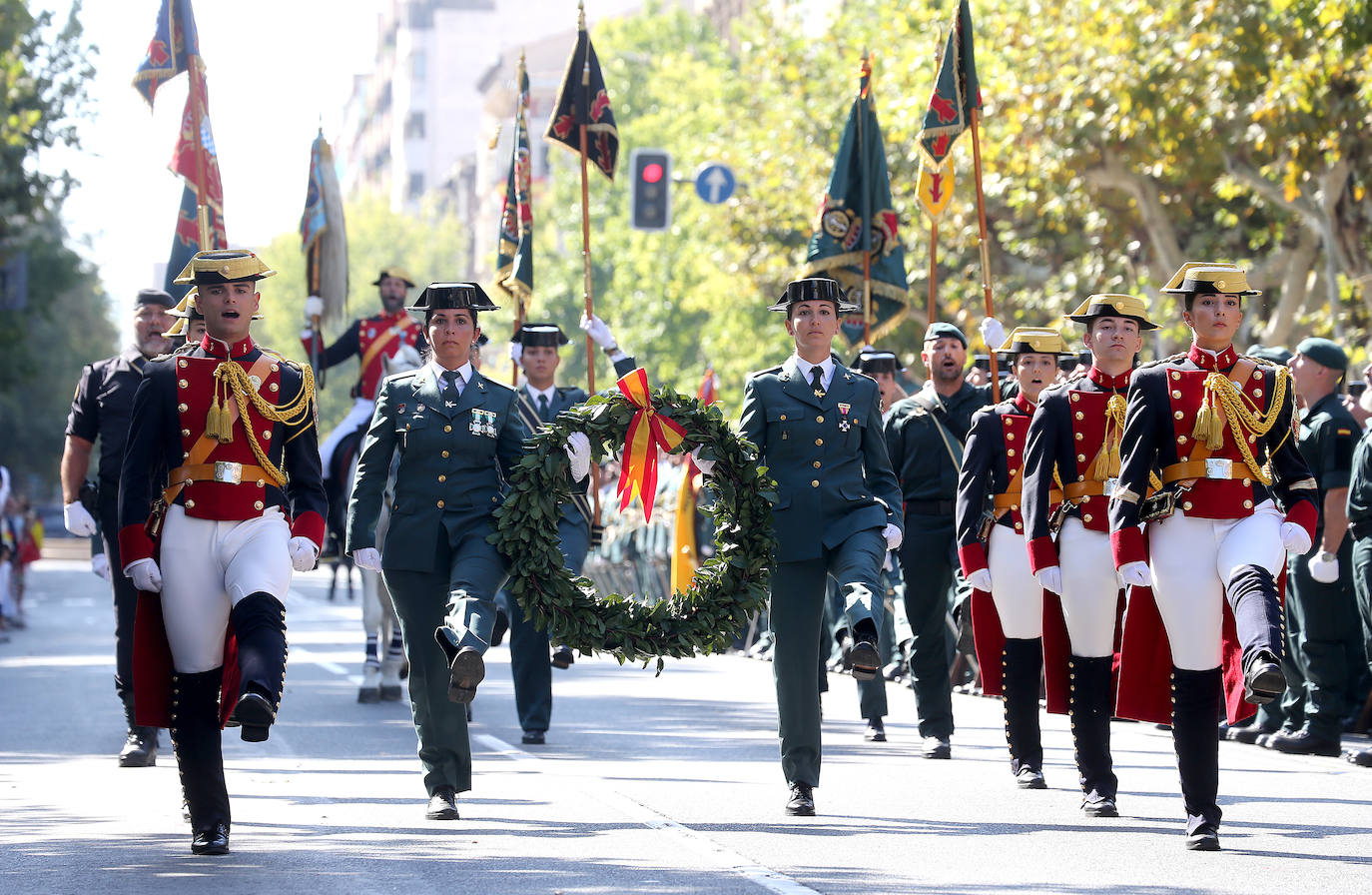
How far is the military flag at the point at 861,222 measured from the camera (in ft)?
55.4

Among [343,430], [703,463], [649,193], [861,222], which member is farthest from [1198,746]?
[649,193]

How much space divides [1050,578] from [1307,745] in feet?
12.9

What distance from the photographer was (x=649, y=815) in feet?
31.7

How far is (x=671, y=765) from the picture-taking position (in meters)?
11.6

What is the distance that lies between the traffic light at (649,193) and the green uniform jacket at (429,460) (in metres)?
20.7

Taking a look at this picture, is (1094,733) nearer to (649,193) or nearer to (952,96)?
(952,96)

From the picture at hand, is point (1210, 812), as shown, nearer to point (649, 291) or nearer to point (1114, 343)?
point (1114, 343)

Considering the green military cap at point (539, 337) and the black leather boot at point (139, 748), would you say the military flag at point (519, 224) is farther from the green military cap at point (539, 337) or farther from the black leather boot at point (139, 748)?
the black leather boot at point (139, 748)

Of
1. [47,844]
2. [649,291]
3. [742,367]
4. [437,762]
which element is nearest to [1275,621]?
[437,762]

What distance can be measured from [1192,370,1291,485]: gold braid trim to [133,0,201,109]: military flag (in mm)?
7857

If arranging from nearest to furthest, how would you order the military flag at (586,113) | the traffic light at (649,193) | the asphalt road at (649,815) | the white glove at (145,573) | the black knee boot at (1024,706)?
the asphalt road at (649,815), the white glove at (145,573), the black knee boot at (1024,706), the military flag at (586,113), the traffic light at (649,193)

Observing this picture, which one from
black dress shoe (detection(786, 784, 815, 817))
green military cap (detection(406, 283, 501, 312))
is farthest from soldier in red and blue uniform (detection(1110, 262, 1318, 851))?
green military cap (detection(406, 283, 501, 312))

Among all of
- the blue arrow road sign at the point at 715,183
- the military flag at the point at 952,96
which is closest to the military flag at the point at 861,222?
the military flag at the point at 952,96

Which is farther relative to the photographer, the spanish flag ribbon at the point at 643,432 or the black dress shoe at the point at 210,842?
the spanish flag ribbon at the point at 643,432
